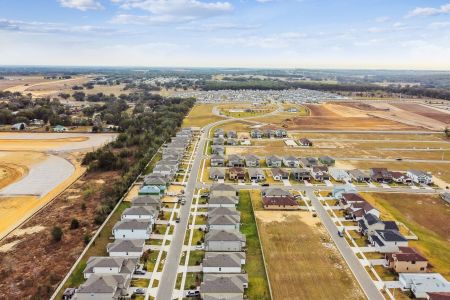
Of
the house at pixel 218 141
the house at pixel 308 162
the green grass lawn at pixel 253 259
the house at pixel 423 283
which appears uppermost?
the house at pixel 218 141

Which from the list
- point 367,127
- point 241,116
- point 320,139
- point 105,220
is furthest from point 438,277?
point 241,116

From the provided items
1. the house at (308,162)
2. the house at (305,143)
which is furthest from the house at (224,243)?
the house at (305,143)

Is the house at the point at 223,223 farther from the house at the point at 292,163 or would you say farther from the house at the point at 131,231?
the house at the point at 292,163

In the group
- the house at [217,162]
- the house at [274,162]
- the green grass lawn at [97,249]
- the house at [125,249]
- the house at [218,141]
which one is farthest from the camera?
the house at [218,141]

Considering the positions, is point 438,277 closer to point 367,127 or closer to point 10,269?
point 10,269

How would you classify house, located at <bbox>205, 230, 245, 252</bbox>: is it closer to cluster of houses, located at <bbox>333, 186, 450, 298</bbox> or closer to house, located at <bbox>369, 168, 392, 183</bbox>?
cluster of houses, located at <bbox>333, 186, 450, 298</bbox>

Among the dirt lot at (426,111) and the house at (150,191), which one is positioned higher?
the dirt lot at (426,111)

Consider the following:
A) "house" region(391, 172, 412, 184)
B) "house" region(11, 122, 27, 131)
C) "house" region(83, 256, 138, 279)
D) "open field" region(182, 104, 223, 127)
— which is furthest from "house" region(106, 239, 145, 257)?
"house" region(11, 122, 27, 131)
